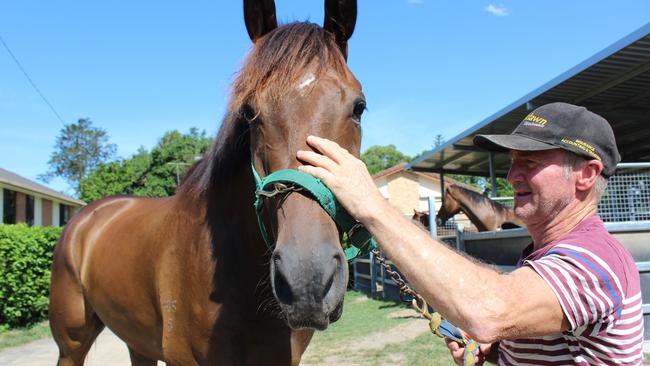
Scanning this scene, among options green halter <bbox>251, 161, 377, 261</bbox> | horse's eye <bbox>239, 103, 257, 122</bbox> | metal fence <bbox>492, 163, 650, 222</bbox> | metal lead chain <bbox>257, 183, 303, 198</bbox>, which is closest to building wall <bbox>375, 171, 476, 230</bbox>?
metal fence <bbox>492, 163, 650, 222</bbox>

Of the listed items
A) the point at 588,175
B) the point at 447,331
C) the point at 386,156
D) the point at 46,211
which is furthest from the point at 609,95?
the point at 386,156

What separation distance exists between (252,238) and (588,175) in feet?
4.48

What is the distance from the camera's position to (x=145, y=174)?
38625mm

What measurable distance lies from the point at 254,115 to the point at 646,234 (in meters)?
5.71

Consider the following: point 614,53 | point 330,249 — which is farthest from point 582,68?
point 330,249

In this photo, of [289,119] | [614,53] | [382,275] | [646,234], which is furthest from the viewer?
[382,275]

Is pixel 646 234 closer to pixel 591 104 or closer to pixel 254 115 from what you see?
pixel 591 104

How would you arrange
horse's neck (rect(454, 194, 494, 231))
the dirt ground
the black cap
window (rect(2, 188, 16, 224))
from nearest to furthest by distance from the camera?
the black cap, the dirt ground, horse's neck (rect(454, 194, 494, 231)), window (rect(2, 188, 16, 224))

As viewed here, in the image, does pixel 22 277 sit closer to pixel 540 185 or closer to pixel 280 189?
pixel 280 189

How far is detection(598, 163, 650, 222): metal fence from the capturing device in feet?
17.4

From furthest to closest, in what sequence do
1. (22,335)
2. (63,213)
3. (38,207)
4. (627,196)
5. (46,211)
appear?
(63,213), (46,211), (38,207), (22,335), (627,196)

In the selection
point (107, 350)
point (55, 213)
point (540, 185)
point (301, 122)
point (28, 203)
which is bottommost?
point (107, 350)

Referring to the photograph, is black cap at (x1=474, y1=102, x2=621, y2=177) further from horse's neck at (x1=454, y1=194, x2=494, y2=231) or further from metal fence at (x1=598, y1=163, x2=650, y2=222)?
horse's neck at (x1=454, y1=194, x2=494, y2=231)

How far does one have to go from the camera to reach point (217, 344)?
2123 mm
